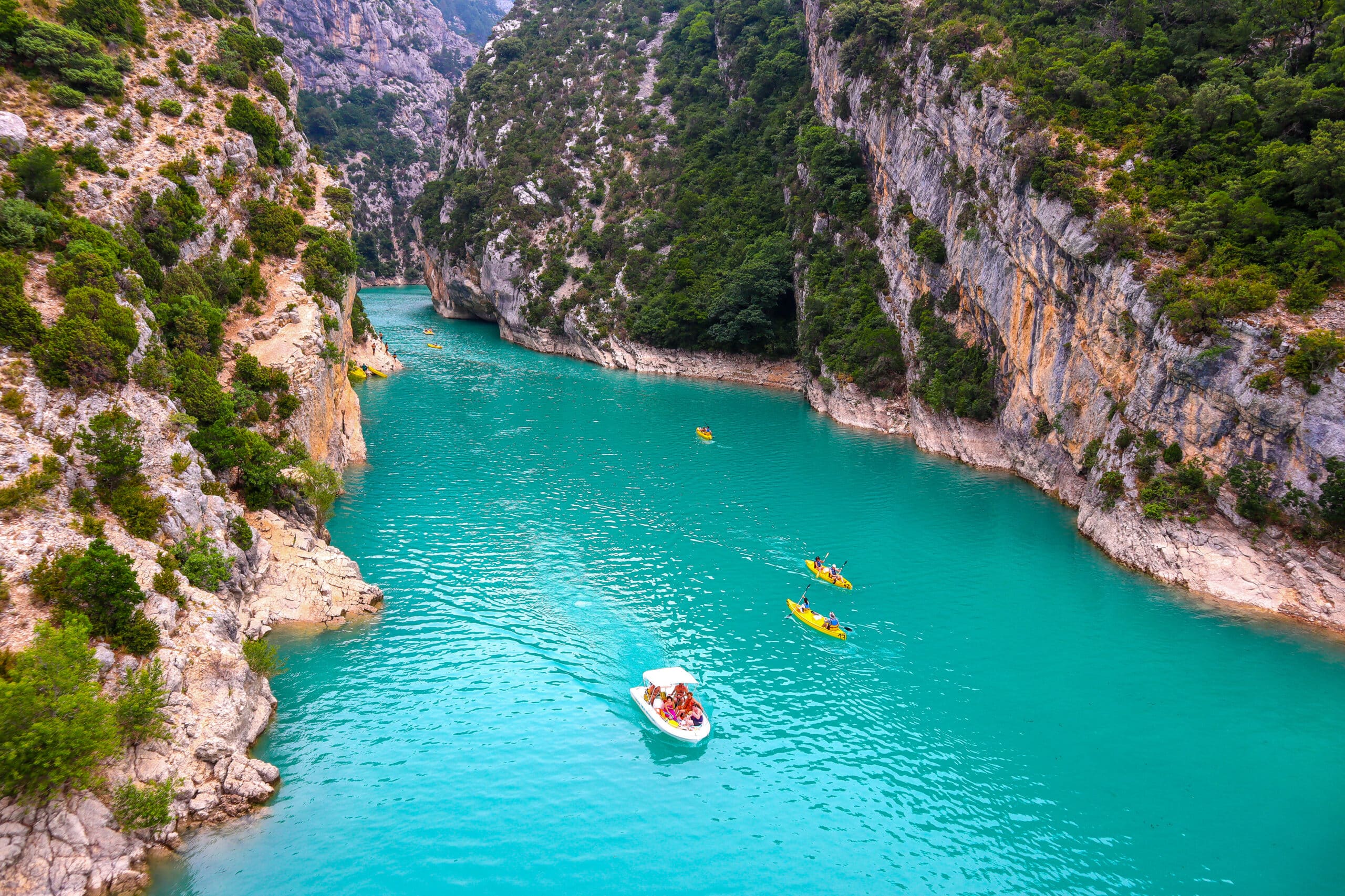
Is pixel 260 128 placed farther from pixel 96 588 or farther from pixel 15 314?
pixel 96 588

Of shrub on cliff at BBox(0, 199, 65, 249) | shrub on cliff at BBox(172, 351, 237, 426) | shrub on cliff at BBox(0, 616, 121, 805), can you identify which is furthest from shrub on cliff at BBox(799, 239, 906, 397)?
shrub on cliff at BBox(0, 616, 121, 805)

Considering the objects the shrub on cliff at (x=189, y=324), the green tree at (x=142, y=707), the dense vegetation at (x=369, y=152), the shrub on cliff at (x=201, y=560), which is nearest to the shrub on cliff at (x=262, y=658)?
the shrub on cliff at (x=201, y=560)

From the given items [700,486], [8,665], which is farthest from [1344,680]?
[8,665]

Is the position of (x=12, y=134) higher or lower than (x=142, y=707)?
higher

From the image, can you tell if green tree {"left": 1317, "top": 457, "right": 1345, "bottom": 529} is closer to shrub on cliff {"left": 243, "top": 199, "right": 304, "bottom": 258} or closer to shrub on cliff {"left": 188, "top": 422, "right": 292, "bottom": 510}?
shrub on cliff {"left": 188, "top": 422, "right": 292, "bottom": 510}

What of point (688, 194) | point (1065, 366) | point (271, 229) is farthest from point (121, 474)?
point (688, 194)

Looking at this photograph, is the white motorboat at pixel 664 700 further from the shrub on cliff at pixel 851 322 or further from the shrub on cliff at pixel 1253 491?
the shrub on cliff at pixel 851 322
